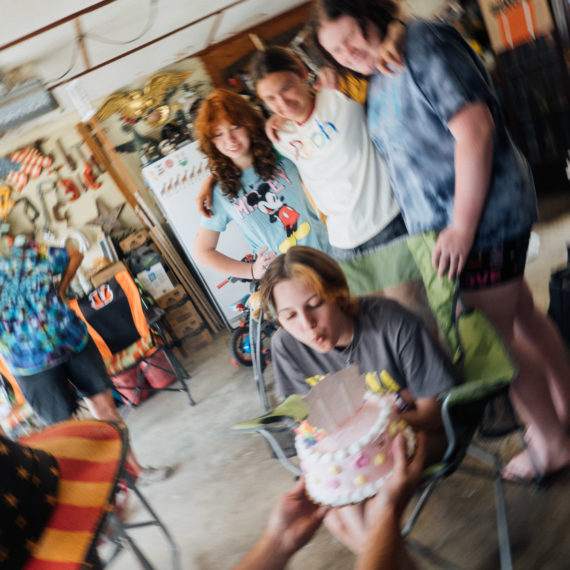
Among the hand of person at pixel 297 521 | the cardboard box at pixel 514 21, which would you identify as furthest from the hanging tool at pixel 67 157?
the cardboard box at pixel 514 21

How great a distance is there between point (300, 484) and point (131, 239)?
1.04 m

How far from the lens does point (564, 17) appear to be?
5.50 feet

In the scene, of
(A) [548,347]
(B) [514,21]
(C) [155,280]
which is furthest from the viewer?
(C) [155,280]

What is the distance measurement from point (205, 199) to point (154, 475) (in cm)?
86

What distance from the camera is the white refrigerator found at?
1243mm

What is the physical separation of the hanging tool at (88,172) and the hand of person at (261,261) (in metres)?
0.56

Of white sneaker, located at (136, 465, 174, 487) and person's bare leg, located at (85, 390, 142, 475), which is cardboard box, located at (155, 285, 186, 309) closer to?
person's bare leg, located at (85, 390, 142, 475)

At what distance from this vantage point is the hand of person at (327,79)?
1037 millimetres

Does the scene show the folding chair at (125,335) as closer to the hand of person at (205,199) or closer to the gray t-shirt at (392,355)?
the hand of person at (205,199)

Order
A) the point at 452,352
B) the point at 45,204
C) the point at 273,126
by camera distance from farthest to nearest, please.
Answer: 1. the point at 45,204
2. the point at 273,126
3. the point at 452,352

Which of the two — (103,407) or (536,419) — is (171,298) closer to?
(103,407)

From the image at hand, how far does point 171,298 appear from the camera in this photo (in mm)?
1790

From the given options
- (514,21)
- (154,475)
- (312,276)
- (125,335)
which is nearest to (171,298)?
(125,335)

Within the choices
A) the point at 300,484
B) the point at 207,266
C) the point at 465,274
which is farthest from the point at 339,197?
the point at 300,484
